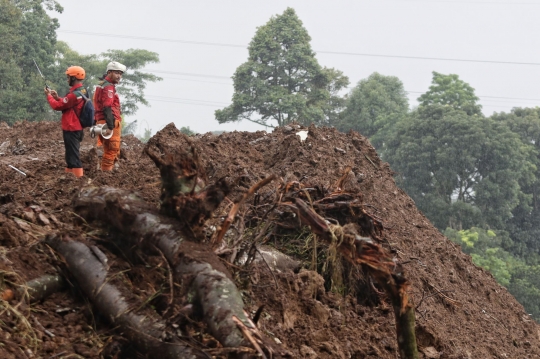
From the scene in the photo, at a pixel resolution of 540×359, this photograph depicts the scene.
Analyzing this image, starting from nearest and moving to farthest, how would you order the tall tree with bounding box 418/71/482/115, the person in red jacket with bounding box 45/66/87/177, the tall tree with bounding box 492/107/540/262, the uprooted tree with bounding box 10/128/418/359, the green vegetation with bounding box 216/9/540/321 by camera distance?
the uprooted tree with bounding box 10/128/418/359 < the person in red jacket with bounding box 45/66/87/177 < the green vegetation with bounding box 216/9/540/321 < the tall tree with bounding box 492/107/540/262 < the tall tree with bounding box 418/71/482/115

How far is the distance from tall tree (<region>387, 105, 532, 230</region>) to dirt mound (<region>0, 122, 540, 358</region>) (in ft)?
106

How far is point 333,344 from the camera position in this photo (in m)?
4.93

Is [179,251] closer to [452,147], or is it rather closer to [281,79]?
[452,147]

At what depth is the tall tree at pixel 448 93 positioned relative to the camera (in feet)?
168

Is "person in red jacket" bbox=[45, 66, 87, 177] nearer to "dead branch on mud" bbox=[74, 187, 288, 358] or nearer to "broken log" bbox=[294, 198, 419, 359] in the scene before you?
"dead branch on mud" bbox=[74, 187, 288, 358]

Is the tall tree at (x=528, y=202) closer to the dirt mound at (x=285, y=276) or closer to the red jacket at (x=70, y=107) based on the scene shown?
the dirt mound at (x=285, y=276)

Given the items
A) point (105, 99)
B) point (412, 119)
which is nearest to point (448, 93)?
point (412, 119)

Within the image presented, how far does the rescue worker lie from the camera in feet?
29.0

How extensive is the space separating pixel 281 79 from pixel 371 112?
10058 mm

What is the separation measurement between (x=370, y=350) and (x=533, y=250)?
42792mm

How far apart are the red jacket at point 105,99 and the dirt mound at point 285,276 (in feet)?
2.60

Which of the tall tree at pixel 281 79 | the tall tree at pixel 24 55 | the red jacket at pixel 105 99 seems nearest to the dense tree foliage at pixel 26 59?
the tall tree at pixel 24 55

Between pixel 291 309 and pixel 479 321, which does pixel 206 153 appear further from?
pixel 291 309

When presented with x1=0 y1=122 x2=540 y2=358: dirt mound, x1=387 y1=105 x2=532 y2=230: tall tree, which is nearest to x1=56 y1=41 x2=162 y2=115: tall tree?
x1=387 y1=105 x2=532 y2=230: tall tree
